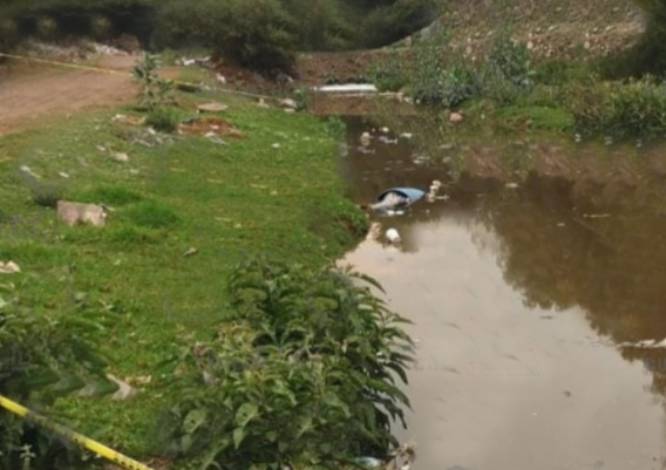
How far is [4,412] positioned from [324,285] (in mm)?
2377

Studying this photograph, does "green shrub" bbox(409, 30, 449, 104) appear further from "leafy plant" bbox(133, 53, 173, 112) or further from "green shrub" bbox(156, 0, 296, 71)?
"leafy plant" bbox(133, 53, 173, 112)

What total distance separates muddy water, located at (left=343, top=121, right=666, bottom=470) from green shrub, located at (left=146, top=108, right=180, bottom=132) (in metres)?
2.96

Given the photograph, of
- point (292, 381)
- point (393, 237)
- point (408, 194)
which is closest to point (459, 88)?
point (408, 194)

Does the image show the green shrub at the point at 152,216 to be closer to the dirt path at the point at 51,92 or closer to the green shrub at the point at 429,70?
the dirt path at the point at 51,92

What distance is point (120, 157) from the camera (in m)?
11.5

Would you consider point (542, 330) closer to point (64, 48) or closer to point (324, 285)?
point (324, 285)

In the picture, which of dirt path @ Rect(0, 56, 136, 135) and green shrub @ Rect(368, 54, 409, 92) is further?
green shrub @ Rect(368, 54, 409, 92)

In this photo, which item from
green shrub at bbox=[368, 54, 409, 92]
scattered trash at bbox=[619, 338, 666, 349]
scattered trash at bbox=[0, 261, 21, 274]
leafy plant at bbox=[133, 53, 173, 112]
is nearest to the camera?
scattered trash at bbox=[0, 261, 21, 274]

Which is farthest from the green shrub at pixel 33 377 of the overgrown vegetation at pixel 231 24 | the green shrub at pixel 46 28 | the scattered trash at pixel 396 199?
the green shrub at pixel 46 28

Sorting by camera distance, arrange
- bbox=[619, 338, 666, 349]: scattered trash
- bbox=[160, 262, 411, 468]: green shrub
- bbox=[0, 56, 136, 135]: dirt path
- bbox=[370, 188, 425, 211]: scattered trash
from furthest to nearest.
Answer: bbox=[0, 56, 136, 135]: dirt path < bbox=[370, 188, 425, 211]: scattered trash < bbox=[619, 338, 666, 349]: scattered trash < bbox=[160, 262, 411, 468]: green shrub

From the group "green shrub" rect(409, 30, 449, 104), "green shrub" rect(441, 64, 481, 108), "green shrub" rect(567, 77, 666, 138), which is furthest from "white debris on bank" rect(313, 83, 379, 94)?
"green shrub" rect(567, 77, 666, 138)

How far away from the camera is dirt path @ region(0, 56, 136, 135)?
1359 cm

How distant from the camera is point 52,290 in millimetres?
6762

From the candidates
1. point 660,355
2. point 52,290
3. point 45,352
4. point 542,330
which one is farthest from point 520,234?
point 45,352
